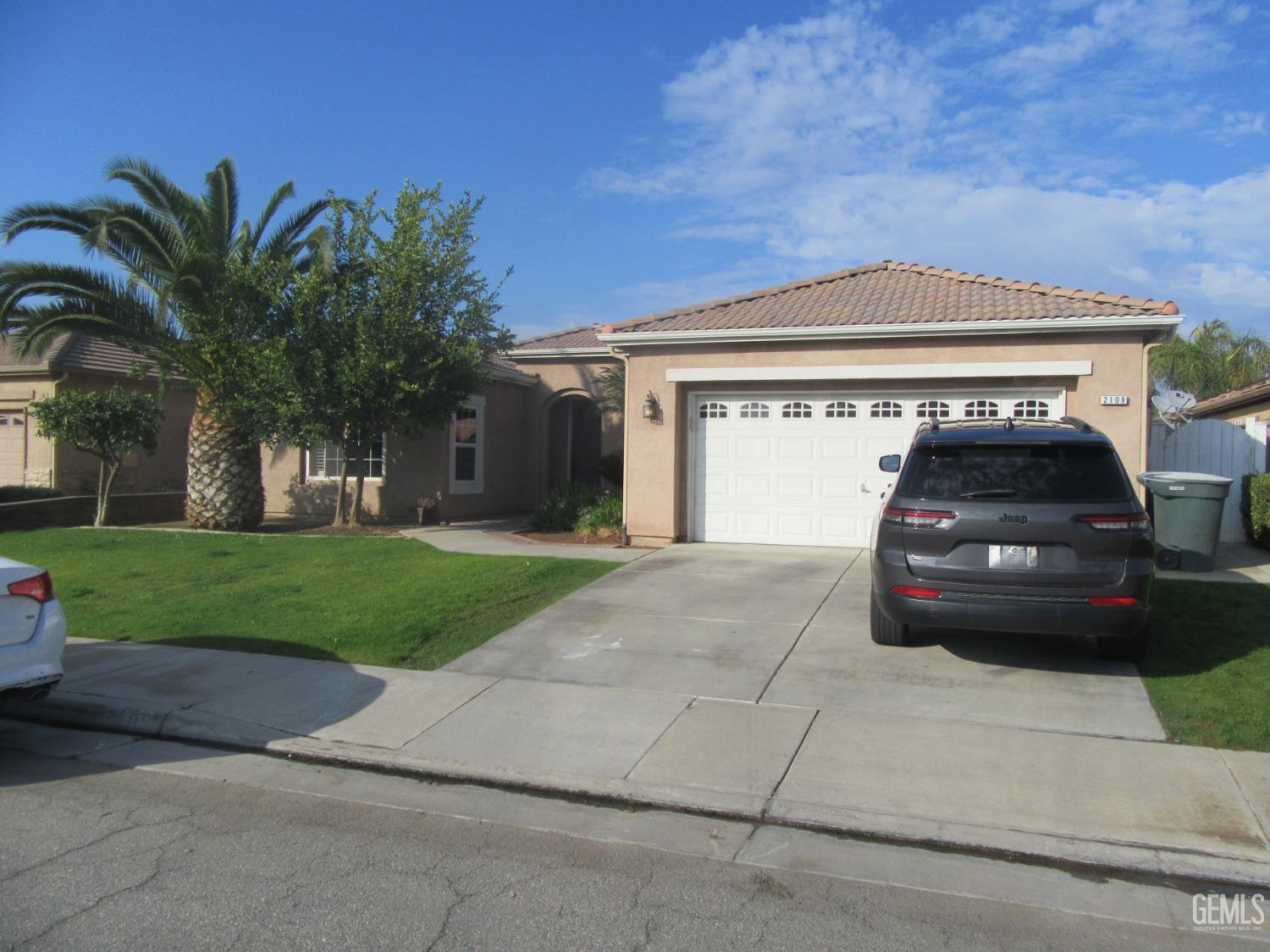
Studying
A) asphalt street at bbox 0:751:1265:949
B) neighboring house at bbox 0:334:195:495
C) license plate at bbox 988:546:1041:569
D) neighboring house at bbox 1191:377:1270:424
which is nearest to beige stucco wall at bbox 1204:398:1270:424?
neighboring house at bbox 1191:377:1270:424

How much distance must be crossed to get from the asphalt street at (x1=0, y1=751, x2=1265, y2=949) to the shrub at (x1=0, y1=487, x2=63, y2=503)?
14894mm

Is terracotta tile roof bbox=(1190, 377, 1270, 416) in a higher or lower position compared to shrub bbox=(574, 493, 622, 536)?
higher

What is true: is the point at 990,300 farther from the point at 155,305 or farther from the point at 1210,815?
the point at 155,305

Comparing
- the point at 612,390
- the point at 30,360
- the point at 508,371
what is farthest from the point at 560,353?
the point at 30,360

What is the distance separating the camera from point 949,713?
6.25 m

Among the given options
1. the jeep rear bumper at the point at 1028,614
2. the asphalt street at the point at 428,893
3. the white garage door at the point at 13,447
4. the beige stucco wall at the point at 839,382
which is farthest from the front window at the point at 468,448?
the asphalt street at the point at 428,893

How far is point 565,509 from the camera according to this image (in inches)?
594

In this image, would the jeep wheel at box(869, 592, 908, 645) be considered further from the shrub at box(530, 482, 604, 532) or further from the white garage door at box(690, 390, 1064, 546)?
the shrub at box(530, 482, 604, 532)

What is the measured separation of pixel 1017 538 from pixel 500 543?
856cm

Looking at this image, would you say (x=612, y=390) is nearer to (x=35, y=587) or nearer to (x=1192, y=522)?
(x=1192, y=522)

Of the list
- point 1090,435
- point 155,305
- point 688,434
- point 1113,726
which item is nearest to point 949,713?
point 1113,726

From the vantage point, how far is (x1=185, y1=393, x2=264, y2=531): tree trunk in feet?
52.0

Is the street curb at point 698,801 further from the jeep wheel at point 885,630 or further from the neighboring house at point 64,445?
the neighboring house at point 64,445

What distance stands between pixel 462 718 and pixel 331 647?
7.45ft
